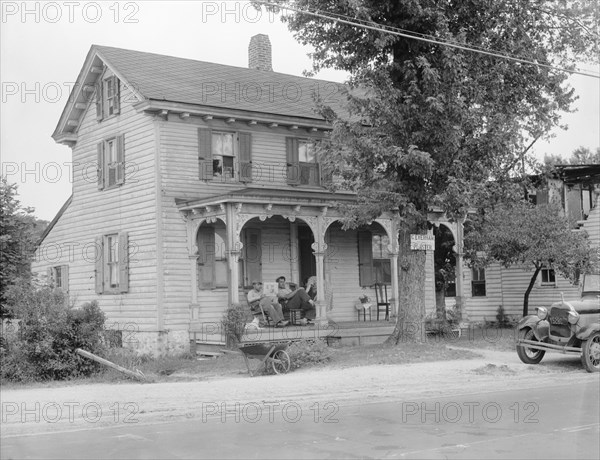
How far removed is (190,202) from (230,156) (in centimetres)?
261

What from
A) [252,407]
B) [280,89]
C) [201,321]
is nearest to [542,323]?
[252,407]

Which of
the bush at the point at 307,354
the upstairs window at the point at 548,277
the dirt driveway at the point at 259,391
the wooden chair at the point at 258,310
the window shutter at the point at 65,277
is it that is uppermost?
the window shutter at the point at 65,277

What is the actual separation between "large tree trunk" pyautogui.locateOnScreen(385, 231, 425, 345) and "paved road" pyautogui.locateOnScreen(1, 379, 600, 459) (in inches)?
294

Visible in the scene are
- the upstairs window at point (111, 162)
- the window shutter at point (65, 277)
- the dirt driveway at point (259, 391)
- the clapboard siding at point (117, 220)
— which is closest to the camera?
the dirt driveway at point (259, 391)

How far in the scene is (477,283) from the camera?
38438 millimetres

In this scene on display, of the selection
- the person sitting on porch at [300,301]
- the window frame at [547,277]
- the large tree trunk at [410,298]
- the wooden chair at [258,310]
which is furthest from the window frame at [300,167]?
the window frame at [547,277]

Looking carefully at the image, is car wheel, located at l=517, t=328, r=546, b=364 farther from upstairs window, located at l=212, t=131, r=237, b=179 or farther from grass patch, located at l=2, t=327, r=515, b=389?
upstairs window, located at l=212, t=131, r=237, b=179

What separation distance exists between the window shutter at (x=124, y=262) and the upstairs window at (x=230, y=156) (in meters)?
3.33

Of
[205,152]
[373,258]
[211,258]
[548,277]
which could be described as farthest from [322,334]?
[548,277]

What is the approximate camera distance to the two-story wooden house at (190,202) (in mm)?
22688

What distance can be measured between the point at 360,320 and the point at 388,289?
7.23 feet

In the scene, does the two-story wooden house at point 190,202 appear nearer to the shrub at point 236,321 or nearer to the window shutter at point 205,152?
the window shutter at point 205,152

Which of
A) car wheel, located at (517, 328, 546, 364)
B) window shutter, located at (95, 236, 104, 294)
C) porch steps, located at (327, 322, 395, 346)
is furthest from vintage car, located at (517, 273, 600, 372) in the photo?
window shutter, located at (95, 236, 104, 294)

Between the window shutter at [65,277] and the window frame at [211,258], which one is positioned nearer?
the window frame at [211,258]
